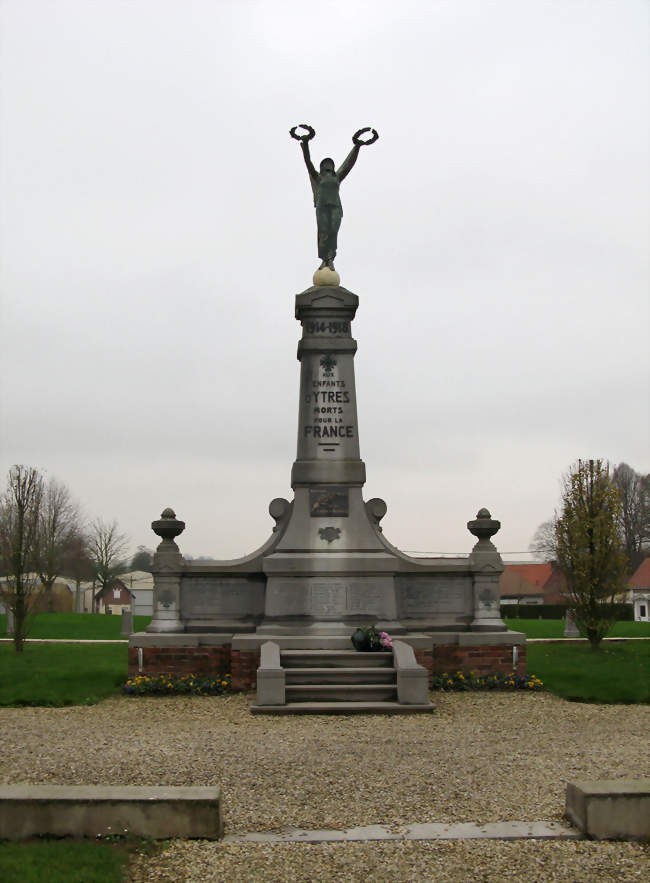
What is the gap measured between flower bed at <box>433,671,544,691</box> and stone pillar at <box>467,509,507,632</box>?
1041 mm

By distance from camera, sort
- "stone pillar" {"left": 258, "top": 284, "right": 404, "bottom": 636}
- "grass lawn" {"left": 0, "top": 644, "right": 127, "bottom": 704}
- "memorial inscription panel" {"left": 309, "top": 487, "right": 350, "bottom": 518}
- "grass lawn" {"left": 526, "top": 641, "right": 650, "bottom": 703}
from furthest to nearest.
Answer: "memorial inscription panel" {"left": 309, "top": 487, "right": 350, "bottom": 518} < "stone pillar" {"left": 258, "top": 284, "right": 404, "bottom": 636} < "grass lawn" {"left": 526, "top": 641, "right": 650, "bottom": 703} < "grass lawn" {"left": 0, "top": 644, "right": 127, "bottom": 704}

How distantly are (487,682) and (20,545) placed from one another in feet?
43.6

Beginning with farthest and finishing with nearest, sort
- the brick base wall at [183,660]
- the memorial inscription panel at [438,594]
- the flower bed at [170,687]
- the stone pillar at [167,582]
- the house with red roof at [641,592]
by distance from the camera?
the house with red roof at [641,592]
the memorial inscription panel at [438,594]
the stone pillar at [167,582]
the brick base wall at [183,660]
the flower bed at [170,687]

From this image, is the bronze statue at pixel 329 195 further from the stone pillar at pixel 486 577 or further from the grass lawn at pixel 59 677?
the grass lawn at pixel 59 677

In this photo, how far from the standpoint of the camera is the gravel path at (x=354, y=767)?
213 inches

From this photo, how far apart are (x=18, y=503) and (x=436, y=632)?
1233cm

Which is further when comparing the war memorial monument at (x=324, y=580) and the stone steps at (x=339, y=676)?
the war memorial monument at (x=324, y=580)

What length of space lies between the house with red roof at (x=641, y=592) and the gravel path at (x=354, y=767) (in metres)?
50.8

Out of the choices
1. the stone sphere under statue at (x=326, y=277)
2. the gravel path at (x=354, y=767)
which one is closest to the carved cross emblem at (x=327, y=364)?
the stone sphere under statue at (x=326, y=277)

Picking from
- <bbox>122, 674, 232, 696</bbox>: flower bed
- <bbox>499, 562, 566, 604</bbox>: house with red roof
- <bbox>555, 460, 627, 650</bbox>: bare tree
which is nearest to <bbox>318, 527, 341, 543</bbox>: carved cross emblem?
<bbox>122, 674, 232, 696</bbox>: flower bed

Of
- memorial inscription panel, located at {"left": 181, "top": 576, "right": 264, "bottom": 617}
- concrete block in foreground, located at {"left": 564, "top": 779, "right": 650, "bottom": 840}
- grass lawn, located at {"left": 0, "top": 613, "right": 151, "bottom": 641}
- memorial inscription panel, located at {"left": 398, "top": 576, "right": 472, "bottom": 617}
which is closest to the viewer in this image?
concrete block in foreground, located at {"left": 564, "top": 779, "right": 650, "bottom": 840}

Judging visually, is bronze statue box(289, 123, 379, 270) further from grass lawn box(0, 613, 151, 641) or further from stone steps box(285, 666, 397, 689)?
grass lawn box(0, 613, 151, 641)

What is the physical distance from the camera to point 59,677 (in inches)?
586

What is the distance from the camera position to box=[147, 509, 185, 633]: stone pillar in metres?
15.2
